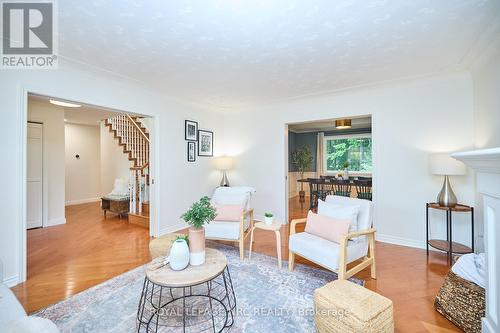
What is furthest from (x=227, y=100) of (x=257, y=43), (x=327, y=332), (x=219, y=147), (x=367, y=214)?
(x=327, y=332)

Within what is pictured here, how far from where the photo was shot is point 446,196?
9.98 feet

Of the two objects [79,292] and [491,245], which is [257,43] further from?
[79,292]

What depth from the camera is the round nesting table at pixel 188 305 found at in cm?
165

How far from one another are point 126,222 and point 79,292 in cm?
290

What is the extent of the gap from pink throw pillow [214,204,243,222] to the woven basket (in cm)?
233

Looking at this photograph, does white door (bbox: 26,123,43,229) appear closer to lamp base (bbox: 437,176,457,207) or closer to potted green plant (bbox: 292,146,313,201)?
potted green plant (bbox: 292,146,313,201)

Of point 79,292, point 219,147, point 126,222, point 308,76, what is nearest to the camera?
point 79,292

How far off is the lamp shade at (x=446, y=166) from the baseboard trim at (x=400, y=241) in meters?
1.18

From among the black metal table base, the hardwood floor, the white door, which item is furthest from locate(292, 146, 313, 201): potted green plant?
the white door

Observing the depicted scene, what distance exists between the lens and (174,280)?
1.62 meters

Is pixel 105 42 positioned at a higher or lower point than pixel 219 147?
higher

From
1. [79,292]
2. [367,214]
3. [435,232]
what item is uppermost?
[367,214]

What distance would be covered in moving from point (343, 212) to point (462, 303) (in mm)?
1134

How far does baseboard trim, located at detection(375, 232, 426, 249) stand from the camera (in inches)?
136
